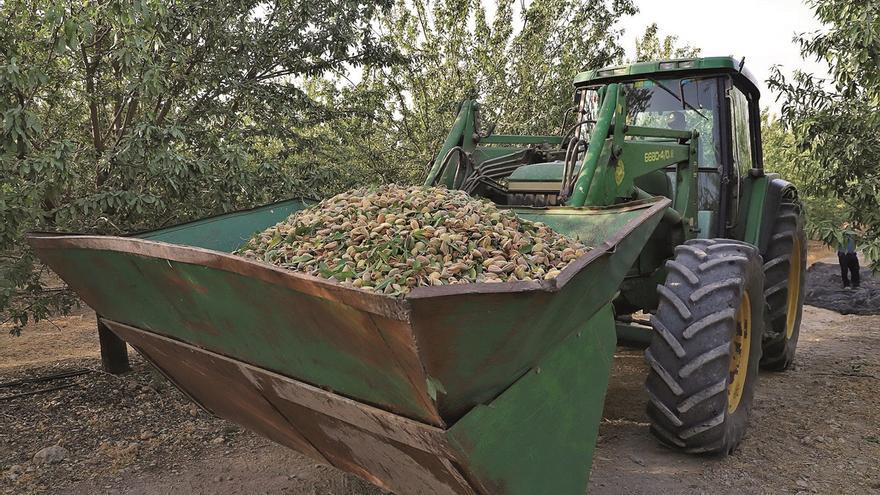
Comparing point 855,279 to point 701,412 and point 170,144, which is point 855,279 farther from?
point 170,144

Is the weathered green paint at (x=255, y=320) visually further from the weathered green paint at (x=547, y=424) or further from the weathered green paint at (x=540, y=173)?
the weathered green paint at (x=540, y=173)

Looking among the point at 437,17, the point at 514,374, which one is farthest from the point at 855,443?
the point at 437,17

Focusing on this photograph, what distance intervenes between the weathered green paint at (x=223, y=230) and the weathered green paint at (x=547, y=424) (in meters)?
1.93

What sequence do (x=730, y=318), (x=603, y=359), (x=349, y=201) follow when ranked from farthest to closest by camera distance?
(x=730, y=318), (x=349, y=201), (x=603, y=359)

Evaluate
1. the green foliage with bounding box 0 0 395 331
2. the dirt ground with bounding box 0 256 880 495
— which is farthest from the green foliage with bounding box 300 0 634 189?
the dirt ground with bounding box 0 256 880 495

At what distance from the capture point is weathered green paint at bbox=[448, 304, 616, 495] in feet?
6.43

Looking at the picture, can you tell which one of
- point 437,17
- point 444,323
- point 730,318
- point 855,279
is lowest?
point 855,279

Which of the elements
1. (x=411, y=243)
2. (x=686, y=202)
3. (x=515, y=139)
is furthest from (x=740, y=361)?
(x=411, y=243)

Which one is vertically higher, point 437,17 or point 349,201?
point 437,17

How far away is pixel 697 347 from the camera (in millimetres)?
3270

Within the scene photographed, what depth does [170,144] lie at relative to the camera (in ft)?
14.6

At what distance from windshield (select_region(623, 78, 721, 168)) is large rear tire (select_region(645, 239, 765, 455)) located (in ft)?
3.83

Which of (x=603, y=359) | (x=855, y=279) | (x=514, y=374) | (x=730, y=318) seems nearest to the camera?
(x=514, y=374)

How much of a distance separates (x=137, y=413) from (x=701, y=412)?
360cm
